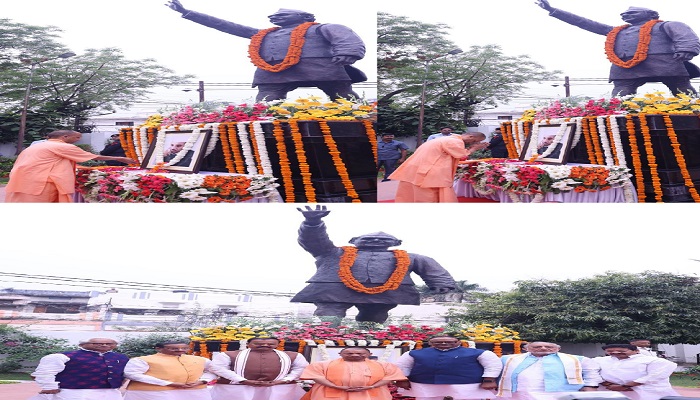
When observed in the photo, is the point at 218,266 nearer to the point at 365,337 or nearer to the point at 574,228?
the point at 365,337

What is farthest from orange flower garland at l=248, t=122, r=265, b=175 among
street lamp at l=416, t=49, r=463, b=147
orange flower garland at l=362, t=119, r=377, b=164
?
street lamp at l=416, t=49, r=463, b=147

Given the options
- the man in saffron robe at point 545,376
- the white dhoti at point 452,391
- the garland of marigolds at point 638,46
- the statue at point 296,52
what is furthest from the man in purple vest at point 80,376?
the garland of marigolds at point 638,46

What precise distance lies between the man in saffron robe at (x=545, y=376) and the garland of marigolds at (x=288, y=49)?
2.99 metres

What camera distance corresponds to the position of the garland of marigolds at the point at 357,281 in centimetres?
705

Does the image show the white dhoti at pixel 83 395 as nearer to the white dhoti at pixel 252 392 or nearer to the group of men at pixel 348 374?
the group of men at pixel 348 374

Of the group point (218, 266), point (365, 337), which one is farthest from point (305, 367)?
point (218, 266)

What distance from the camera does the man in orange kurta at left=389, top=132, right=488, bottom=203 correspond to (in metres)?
7.47

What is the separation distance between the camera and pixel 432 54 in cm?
758

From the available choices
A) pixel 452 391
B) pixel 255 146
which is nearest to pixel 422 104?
pixel 255 146

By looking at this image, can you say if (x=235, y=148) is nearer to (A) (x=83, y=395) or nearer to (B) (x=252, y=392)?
(B) (x=252, y=392)

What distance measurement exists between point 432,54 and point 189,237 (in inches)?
103

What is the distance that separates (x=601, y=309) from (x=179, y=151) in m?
3.77

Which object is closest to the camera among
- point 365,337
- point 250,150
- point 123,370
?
point 123,370

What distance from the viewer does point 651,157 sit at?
7.39m
